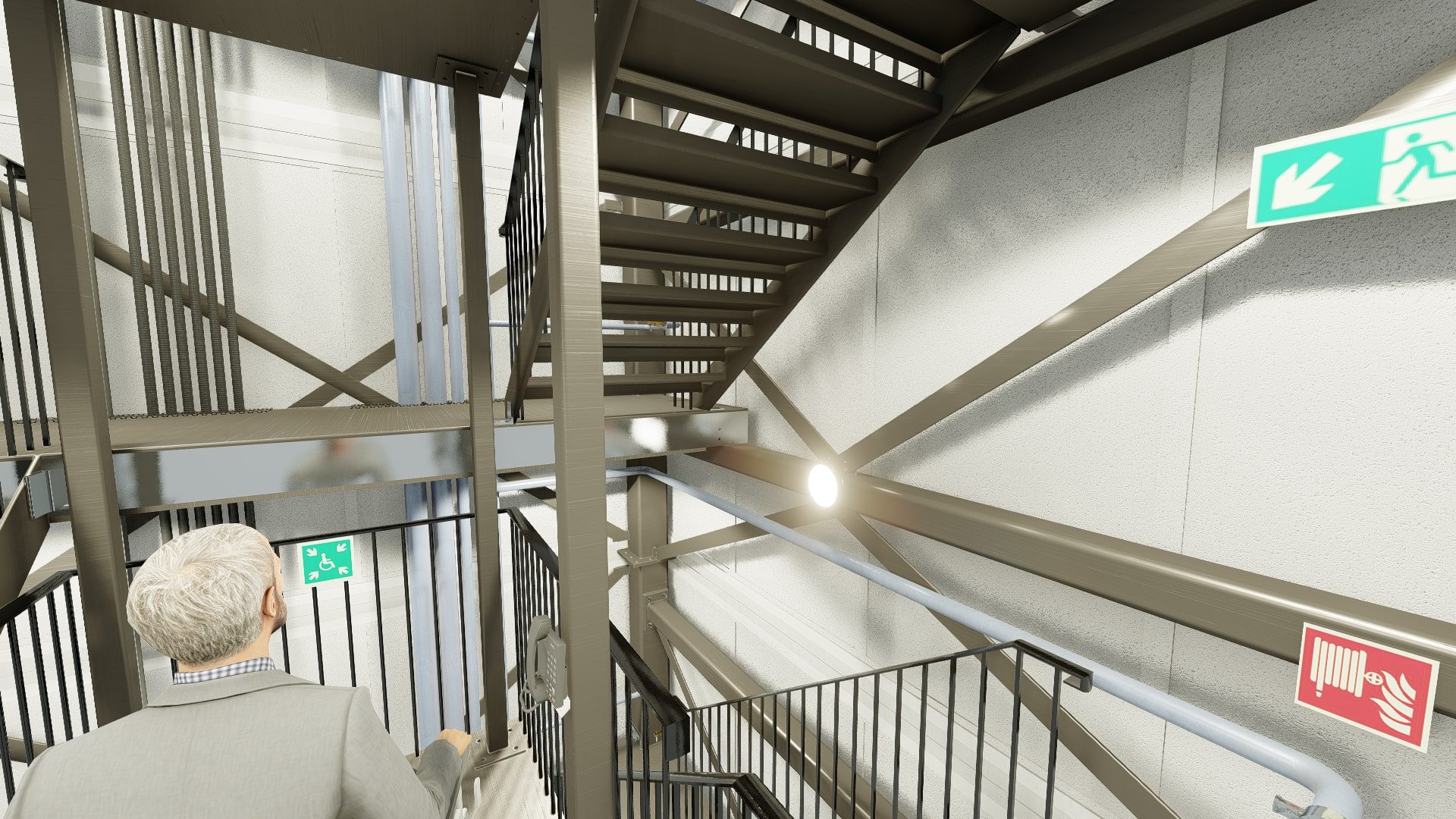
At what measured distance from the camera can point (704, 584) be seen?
4.58 meters

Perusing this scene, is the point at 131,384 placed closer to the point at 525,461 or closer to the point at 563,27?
the point at 525,461

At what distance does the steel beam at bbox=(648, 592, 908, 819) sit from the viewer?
3.08m

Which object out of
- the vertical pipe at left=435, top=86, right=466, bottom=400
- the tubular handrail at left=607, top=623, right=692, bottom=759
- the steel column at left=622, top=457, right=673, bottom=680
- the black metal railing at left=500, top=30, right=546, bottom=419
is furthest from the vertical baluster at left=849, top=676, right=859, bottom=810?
the vertical pipe at left=435, top=86, right=466, bottom=400

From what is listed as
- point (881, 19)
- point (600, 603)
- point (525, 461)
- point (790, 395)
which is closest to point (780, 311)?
point (790, 395)

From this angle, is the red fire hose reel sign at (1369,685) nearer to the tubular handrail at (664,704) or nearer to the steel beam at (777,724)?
the tubular handrail at (664,704)

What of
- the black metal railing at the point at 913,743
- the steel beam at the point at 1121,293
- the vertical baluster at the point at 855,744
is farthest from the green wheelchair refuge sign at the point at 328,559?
the steel beam at the point at 1121,293

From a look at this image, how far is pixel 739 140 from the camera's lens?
267cm

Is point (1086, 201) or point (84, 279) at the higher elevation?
point (1086, 201)

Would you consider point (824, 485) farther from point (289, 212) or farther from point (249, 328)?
point (289, 212)

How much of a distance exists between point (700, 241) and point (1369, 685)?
239 centimetres

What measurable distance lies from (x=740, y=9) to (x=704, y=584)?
13.8 feet

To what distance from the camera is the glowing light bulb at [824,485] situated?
3.04 m

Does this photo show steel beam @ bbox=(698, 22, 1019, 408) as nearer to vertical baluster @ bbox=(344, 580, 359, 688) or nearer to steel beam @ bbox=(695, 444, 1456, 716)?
steel beam @ bbox=(695, 444, 1456, 716)

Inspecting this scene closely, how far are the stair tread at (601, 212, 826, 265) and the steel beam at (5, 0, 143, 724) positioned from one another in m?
1.62
